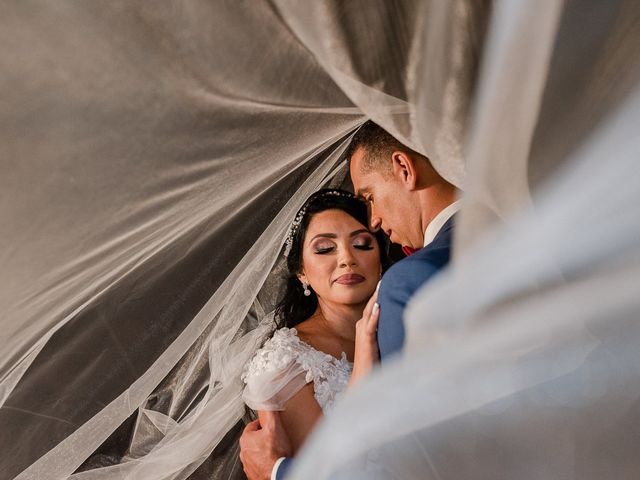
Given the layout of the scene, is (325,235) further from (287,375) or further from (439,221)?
(439,221)

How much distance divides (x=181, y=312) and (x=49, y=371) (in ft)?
1.20

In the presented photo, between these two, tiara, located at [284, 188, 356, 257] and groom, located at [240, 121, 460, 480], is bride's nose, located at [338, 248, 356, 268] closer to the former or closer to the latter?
tiara, located at [284, 188, 356, 257]

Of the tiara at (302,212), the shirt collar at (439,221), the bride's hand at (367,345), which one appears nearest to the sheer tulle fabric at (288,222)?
the tiara at (302,212)

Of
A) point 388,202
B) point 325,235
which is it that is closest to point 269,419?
point 325,235

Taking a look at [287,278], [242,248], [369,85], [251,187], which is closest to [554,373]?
[369,85]

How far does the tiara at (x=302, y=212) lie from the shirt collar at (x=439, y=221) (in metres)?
0.68

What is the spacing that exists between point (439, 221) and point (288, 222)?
2.38ft

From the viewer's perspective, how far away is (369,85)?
1.61 meters

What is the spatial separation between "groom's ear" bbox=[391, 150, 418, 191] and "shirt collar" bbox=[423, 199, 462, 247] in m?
0.10

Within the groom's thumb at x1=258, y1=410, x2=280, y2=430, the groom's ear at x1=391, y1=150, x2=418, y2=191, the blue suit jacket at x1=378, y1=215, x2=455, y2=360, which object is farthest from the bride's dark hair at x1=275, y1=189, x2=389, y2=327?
the blue suit jacket at x1=378, y1=215, x2=455, y2=360

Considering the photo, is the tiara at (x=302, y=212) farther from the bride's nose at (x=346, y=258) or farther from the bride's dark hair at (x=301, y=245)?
the bride's nose at (x=346, y=258)

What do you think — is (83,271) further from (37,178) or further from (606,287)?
(606,287)

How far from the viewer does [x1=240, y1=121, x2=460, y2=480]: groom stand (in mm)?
1706

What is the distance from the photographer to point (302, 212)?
2.61 meters
